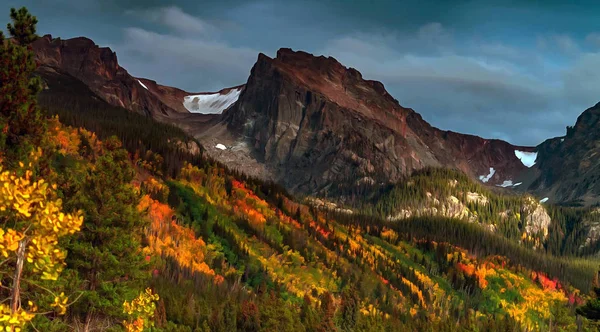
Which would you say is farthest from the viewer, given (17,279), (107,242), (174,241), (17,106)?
(174,241)

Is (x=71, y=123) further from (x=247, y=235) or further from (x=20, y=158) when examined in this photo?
(x=20, y=158)

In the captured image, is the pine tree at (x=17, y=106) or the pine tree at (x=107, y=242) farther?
the pine tree at (x=107, y=242)

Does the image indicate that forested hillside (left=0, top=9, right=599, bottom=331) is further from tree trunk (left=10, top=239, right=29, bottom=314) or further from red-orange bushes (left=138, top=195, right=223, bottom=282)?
red-orange bushes (left=138, top=195, right=223, bottom=282)

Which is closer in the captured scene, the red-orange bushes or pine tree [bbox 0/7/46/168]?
pine tree [bbox 0/7/46/168]

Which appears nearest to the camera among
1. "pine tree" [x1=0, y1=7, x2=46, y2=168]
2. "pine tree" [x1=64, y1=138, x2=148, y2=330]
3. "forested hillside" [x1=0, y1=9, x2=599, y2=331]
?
"forested hillside" [x1=0, y1=9, x2=599, y2=331]

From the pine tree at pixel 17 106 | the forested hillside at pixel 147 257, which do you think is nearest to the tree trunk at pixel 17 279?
the forested hillside at pixel 147 257

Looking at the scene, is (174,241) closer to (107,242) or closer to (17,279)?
(107,242)

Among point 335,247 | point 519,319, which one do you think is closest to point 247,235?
point 335,247

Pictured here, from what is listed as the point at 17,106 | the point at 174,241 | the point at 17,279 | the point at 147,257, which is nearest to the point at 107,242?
the point at 17,106

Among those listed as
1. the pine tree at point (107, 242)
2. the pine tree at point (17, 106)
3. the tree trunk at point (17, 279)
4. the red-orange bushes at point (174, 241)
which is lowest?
the red-orange bushes at point (174, 241)

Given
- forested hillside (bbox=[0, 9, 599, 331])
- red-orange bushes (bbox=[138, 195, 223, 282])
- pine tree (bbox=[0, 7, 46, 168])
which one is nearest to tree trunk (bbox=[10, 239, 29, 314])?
forested hillside (bbox=[0, 9, 599, 331])

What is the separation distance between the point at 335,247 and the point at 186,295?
4212 inches

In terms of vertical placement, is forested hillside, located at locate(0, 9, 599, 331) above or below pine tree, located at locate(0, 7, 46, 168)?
below

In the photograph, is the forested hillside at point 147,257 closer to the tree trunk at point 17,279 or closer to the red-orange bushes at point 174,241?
the tree trunk at point 17,279
